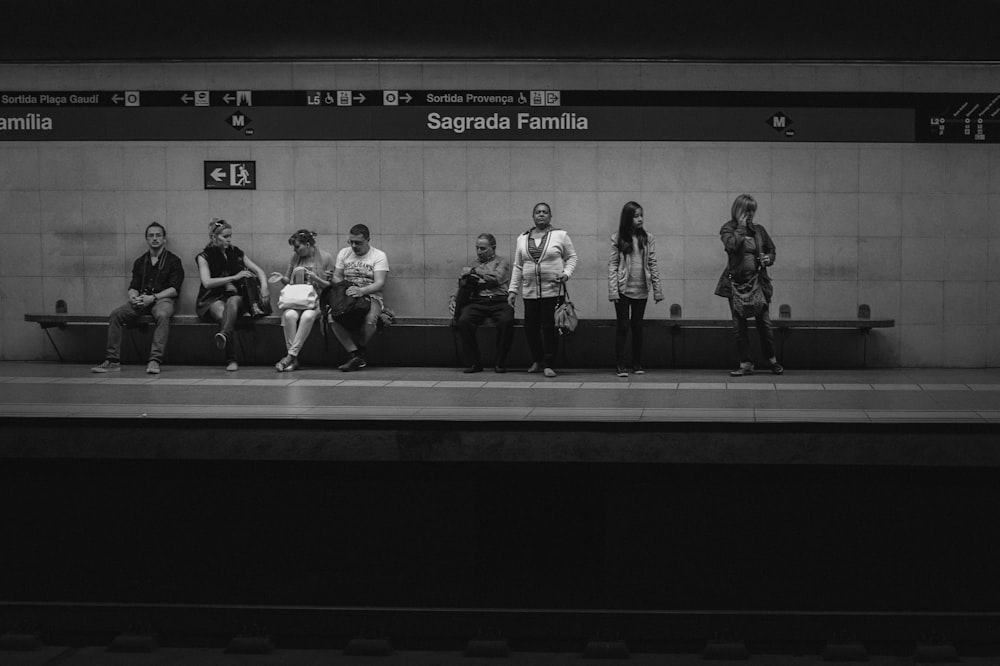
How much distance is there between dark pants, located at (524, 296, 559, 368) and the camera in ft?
32.1

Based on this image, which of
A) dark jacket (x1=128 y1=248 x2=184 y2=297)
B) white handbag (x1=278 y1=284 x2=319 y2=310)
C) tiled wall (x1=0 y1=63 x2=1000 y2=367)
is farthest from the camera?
tiled wall (x1=0 y1=63 x2=1000 y2=367)

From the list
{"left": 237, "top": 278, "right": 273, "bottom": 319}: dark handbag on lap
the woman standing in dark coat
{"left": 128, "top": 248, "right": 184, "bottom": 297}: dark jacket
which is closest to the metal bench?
{"left": 237, "top": 278, "right": 273, "bottom": 319}: dark handbag on lap

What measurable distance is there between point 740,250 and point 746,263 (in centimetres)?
13

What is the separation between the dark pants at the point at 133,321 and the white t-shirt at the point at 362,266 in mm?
1646

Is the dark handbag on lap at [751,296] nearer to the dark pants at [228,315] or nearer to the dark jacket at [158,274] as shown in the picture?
the dark pants at [228,315]

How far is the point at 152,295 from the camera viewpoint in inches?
409

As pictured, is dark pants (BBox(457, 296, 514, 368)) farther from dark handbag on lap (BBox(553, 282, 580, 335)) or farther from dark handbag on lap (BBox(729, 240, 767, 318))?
dark handbag on lap (BBox(729, 240, 767, 318))

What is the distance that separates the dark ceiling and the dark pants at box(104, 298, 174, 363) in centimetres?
241

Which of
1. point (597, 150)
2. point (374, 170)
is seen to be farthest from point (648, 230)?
point (374, 170)

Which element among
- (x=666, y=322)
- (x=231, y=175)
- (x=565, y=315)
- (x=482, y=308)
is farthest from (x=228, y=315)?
(x=666, y=322)

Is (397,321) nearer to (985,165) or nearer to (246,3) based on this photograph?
(246,3)

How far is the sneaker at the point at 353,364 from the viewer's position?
400 inches

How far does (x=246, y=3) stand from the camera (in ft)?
28.3

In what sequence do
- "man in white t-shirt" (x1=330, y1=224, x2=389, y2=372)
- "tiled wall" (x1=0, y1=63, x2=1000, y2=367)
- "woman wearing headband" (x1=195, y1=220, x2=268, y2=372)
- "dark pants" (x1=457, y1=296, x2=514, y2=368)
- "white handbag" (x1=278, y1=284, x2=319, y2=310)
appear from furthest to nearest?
"tiled wall" (x1=0, y1=63, x2=1000, y2=367) → "woman wearing headband" (x1=195, y1=220, x2=268, y2=372) → "man in white t-shirt" (x1=330, y1=224, x2=389, y2=372) → "white handbag" (x1=278, y1=284, x2=319, y2=310) → "dark pants" (x1=457, y1=296, x2=514, y2=368)
